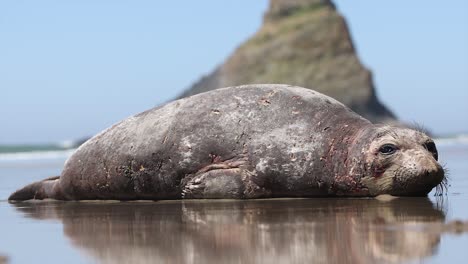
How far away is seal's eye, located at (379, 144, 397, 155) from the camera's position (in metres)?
8.94

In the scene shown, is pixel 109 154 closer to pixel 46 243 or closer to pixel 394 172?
pixel 394 172

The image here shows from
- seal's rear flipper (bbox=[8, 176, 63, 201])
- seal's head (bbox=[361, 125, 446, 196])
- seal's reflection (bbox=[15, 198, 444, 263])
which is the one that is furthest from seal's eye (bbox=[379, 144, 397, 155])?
seal's rear flipper (bbox=[8, 176, 63, 201])

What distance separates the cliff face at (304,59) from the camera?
216 ft

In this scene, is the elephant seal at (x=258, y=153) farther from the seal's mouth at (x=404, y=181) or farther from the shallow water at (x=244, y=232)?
the shallow water at (x=244, y=232)

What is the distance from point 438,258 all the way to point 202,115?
544cm

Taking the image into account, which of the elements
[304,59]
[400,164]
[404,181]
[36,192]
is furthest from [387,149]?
[304,59]

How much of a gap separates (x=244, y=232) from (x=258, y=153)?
128 inches

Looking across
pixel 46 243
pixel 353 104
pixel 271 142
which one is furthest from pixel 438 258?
pixel 353 104

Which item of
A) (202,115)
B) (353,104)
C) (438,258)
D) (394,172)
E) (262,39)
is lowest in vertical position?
(438,258)

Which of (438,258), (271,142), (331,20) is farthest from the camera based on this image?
(331,20)

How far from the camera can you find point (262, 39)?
7231cm

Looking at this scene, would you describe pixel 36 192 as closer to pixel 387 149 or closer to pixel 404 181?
pixel 387 149

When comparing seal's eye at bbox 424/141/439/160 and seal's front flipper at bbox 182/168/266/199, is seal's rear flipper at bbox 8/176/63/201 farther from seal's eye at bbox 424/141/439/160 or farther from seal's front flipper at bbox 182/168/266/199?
seal's eye at bbox 424/141/439/160

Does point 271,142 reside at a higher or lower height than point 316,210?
higher
